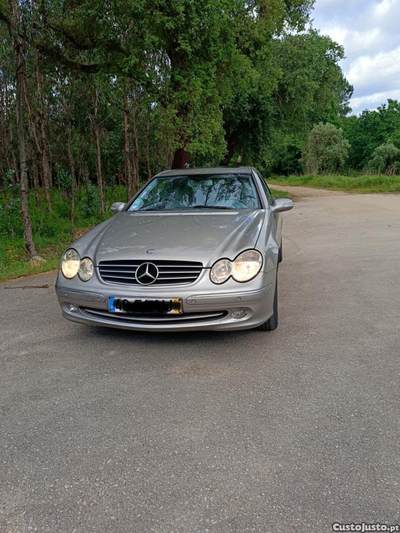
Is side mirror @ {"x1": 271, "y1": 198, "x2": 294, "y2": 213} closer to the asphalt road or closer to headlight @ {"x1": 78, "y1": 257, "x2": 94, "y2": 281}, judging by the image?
the asphalt road

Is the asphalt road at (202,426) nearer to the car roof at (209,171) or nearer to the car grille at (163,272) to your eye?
the car grille at (163,272)

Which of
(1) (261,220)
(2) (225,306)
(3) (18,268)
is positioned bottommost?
(3) (18,268)

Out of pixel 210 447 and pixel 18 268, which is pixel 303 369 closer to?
pixel 210 447

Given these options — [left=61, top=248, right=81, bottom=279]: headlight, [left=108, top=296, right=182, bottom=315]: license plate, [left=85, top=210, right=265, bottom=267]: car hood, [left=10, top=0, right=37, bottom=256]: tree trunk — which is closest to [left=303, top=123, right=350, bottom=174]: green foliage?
[left=10, top=0, right=37, bottom=256]: tree trunk

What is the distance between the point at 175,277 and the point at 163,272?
0.11 meters

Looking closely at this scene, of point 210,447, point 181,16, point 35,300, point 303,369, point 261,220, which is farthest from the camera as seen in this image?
point 181,16

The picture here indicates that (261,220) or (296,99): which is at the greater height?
(296,99)

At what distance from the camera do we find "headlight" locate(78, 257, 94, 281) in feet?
11.9

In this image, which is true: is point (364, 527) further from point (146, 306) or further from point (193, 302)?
point (146, 306)

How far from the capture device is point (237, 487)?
2006 mm

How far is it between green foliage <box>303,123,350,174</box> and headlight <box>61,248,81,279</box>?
49394mm

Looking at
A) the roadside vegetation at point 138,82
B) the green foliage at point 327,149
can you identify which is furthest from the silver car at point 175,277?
the green foliage at point 327,149

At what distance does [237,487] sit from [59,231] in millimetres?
10042

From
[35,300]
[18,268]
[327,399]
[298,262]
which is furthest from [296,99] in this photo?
[327,399]
